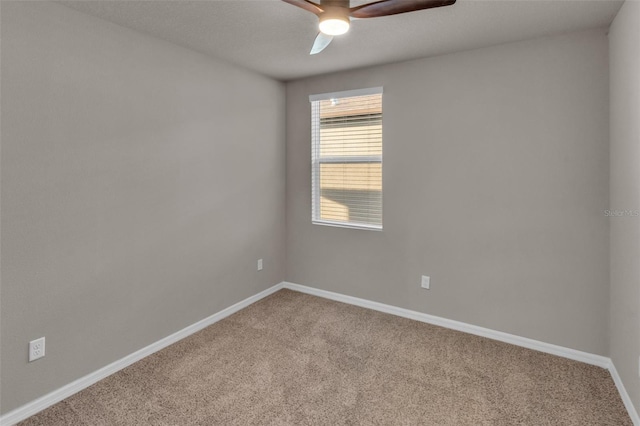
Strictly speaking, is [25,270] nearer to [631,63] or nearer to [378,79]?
[378,79]

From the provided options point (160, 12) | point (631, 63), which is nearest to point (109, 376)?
point (160, 12)

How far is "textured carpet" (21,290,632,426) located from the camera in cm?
205

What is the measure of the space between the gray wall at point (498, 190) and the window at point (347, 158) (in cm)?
13

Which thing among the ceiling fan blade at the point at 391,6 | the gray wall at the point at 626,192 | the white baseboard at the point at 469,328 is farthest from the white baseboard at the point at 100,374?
the gray wall at the point at 626,192

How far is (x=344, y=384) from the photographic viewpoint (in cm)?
236

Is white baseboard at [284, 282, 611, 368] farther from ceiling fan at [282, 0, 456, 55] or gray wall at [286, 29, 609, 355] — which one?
ceiling fan at [282, 0, 456, 55]

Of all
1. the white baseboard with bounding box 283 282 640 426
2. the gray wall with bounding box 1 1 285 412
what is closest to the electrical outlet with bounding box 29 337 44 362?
the gray wall with bounding box 1 1 285 412

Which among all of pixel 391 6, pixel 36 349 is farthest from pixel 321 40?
pixel 36 349

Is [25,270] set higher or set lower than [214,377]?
higher

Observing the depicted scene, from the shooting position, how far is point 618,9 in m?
2.24

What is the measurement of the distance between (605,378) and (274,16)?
3.25 metres

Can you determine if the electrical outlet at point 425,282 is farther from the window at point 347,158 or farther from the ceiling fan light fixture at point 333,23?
the ceiling fan light fixture at point 333,23

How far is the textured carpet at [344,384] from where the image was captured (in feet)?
6.72

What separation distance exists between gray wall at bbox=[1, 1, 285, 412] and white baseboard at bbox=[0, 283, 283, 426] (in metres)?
0.04
